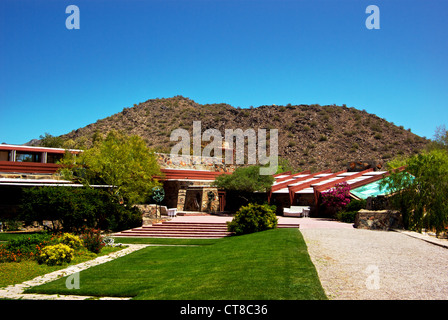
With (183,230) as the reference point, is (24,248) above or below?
above

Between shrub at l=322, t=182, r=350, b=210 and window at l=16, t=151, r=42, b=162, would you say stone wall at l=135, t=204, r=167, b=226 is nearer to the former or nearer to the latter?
shrub at l=322, t=182, r=350, b=210

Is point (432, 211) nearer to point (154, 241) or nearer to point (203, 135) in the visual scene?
point (154, 241)

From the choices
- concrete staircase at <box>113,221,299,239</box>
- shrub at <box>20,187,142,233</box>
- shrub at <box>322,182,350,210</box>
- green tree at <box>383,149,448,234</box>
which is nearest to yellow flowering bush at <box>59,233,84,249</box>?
shrub at <box>20,187,142,233</box>

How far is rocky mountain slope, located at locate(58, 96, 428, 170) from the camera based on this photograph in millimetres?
57688

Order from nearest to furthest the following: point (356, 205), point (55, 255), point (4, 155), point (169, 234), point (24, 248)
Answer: point (55, 255), point (24, 248), point (169, 234), point (356, 205), point (4, 155)

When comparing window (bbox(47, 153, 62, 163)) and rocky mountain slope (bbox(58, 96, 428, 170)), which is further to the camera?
rocky mountain slope (bbox(58, 96, 428, 170))

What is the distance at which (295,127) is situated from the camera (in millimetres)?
65688

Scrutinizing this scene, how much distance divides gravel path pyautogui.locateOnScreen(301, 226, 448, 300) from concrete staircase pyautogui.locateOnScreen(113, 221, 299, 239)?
6683mm

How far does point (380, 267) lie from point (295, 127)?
57504 millimetres

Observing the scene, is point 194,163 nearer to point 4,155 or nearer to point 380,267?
point 4,155

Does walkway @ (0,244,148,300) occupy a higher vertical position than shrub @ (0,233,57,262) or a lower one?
lower

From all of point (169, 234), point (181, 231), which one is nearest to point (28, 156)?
point (169, 234)

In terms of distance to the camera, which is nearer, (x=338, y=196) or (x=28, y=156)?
(x=338, y=196)
